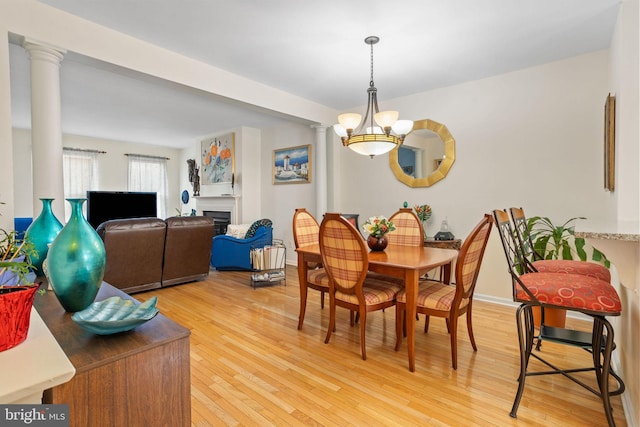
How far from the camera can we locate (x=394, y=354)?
2.39 metres

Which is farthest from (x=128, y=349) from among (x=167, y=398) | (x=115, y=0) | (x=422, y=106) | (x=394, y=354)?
(x=422, y=106)

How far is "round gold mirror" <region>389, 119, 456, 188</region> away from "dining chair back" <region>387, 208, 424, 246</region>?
1.16 m

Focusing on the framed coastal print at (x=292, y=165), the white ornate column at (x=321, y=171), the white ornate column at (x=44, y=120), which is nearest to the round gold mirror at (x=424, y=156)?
the white ornate column at (x=321, y=171)

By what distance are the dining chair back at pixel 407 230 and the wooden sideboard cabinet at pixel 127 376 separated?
2.34 m

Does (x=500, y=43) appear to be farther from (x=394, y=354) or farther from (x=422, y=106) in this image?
(x=394, y=354)

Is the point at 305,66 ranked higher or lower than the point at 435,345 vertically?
higher

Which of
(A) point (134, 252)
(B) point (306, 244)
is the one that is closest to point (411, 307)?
(B) point (306, 244)

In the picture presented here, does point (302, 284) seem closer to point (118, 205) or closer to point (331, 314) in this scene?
point (331, 314)

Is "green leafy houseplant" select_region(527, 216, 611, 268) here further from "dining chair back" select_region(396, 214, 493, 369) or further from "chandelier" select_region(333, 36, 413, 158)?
"chandelier" select_region(333, 36, 413, 158)

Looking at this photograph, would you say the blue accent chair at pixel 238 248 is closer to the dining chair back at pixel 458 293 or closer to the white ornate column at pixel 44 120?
the white ornate column at pixel 44 120

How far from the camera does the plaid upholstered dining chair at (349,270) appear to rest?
2.23 metres

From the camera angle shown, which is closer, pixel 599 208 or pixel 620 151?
pixel 620 151

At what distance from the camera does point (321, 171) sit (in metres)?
5.00

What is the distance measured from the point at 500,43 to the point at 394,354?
2.80 m
